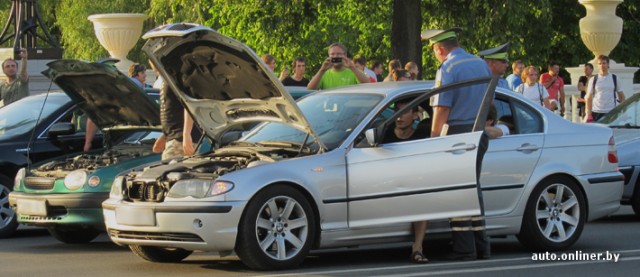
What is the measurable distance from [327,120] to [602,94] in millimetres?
10971

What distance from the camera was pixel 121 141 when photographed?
45.8ft

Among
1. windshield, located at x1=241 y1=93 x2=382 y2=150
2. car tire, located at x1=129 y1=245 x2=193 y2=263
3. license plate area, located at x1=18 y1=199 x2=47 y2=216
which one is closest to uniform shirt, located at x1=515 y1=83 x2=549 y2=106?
windshield, located at x1=241 y1=93 x2=382 y2=150

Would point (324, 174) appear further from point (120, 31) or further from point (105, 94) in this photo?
point (120, 31)

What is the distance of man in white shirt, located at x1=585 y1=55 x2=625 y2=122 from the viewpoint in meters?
21.1

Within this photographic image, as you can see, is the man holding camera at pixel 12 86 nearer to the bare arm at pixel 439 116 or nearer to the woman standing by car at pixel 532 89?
the woman standing by car at pixel 532 89

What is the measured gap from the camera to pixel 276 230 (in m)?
10.3

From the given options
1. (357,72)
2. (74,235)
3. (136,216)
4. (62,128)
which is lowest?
(74,235)

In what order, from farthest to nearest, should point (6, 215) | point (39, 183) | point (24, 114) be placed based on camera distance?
1. point (24, 114)
2. point (6, 215)
3. point (39, 183)

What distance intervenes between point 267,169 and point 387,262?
146 cm

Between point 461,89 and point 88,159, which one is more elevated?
point 461,89

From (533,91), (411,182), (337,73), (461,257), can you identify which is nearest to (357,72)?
(337,73)

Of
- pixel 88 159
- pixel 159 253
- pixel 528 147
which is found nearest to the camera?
pixel 159 253

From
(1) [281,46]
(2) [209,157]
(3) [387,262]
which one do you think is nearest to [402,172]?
(3) [387,262]

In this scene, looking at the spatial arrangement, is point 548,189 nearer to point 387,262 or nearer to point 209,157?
point 387,262
